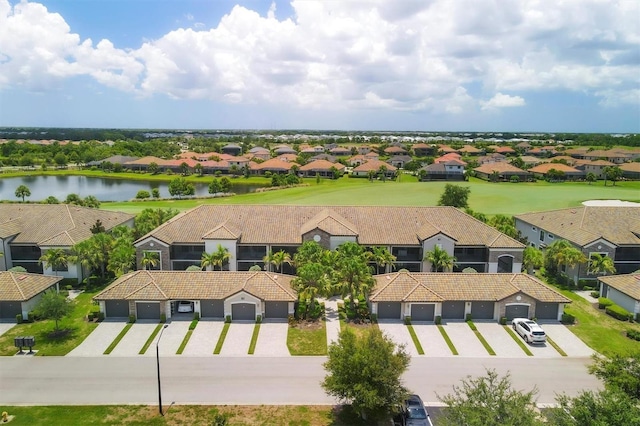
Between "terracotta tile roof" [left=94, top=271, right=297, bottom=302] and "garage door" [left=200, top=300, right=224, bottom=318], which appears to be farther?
"garage door" [left=200, top=300, right=224, bottom=318]

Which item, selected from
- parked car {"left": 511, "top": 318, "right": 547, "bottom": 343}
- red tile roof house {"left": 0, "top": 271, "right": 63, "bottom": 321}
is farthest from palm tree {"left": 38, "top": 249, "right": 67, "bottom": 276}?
parked car {"left": 511, "top": 318, "right": 547, "bottom": 343}

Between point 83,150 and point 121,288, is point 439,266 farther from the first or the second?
point 83,150

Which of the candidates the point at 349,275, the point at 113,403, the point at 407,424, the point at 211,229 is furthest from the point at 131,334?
the point at 407,424

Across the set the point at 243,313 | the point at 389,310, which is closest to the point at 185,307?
the point at 243,313

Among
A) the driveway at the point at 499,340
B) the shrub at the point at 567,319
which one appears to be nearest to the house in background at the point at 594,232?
the shrub at the point at 567,319

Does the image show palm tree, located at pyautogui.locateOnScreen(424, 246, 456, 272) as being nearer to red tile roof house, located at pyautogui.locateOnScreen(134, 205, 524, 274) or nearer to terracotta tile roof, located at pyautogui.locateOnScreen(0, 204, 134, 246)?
red tile roof house, located at pyautogui.locateOnScreen(134, 205, 524, 274)
